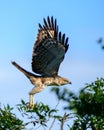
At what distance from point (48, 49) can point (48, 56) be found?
157mm

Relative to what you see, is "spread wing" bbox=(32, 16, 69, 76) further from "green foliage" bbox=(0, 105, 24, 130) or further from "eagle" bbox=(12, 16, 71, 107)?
"green foliage" bbox=(0, 105, 24, 130)

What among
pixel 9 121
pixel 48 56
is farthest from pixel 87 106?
pixel 48 56

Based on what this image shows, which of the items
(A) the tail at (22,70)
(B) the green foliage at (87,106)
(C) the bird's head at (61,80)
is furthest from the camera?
(A) the tail at (22,70)

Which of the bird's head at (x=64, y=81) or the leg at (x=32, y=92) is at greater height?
the bird's head at (x=64, y=81)

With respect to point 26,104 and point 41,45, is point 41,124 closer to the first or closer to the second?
point 26,104

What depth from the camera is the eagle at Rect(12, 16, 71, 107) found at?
39.8 ft

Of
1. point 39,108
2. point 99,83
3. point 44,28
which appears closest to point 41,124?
point 39,108

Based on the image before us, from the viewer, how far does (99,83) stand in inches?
377

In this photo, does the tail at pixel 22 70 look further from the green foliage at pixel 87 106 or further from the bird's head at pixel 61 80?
the green foliage at pixel 87 106

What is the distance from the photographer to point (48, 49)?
1238 cm

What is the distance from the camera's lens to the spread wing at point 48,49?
480 inches

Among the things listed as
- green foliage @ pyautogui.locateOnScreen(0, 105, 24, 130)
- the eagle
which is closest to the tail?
the eagle

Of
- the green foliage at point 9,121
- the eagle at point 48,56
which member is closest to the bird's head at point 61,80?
the eagle at point 48,56

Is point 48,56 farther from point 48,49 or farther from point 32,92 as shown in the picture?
point 32,92
